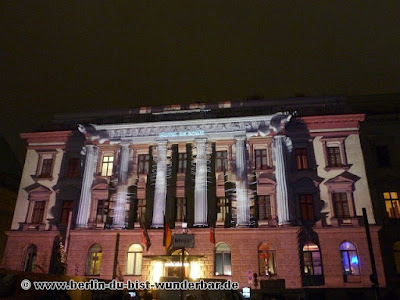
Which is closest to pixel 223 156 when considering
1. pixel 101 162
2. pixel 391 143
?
pixel 101 162

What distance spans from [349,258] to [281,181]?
900cm

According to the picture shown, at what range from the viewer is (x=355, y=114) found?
3559cm

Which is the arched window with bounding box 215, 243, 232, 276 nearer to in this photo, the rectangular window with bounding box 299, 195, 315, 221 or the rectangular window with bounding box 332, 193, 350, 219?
the rectangular window with bounding box 299, 195, 315, 221

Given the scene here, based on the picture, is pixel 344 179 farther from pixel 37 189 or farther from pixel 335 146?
pixel 37 189

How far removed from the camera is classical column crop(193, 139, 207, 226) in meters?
33.9

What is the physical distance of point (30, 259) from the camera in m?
35.9

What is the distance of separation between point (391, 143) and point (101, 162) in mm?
30462

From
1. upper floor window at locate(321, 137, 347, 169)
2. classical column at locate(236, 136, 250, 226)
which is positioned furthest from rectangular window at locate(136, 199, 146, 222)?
upper floor window at locate(321, 137, 347, 169)

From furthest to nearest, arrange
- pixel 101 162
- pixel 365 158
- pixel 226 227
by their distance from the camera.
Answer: pixel 101 162 < pixel 365 158 < pixel 226 227

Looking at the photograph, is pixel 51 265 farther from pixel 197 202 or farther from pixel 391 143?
pixel 391 143

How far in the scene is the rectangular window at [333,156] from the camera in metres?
35.3

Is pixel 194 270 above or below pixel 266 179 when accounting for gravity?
below

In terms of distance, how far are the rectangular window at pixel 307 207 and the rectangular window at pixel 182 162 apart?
12.1m

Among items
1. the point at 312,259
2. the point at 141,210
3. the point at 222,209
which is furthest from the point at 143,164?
the point at 312,259
